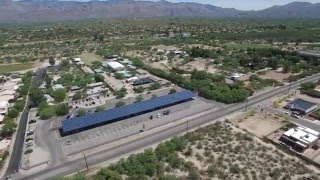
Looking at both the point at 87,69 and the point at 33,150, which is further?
the point at 87,69

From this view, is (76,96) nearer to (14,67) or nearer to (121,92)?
(121,92)

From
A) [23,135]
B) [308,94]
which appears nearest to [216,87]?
[308,94]

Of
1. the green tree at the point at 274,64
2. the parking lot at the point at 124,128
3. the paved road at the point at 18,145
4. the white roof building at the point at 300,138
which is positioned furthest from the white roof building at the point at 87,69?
the white roof building at the point at 300,138

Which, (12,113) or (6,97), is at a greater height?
(12,113)

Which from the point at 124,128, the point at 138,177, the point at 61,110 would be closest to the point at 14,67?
the point at 61,110

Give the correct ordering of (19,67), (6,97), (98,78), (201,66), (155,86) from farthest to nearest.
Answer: (19,67) < (201,66) < (98,78) < (155,86) < (6,97)

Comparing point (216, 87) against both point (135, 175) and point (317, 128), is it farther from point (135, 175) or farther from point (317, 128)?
point (135, 175)

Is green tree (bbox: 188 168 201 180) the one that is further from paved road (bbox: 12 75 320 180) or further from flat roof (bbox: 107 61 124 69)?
flat roof (bbox: 107 61 124 69)
